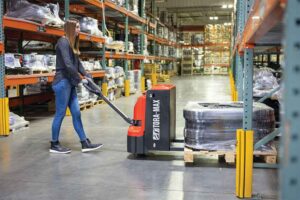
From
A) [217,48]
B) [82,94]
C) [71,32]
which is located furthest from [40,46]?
[217,48]

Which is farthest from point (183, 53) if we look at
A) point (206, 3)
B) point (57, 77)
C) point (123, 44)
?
point (57, 77)

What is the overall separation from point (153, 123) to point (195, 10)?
1249 inches

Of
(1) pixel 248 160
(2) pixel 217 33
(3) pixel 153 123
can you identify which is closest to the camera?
(1) pixel 248 160

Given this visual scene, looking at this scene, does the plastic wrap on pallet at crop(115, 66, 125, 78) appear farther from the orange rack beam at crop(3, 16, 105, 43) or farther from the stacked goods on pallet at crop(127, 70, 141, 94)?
the orange rack beam at crop(3, 16, 105, 43)

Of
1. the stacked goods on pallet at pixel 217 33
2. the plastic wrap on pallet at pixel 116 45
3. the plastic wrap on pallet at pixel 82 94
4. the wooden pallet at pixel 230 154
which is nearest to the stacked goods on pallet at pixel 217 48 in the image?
the stacked goods on pallet at pixel 217 33

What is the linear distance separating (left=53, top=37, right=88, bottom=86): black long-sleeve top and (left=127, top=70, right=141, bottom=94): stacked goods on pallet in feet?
29.8

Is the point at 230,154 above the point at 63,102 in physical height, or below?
below

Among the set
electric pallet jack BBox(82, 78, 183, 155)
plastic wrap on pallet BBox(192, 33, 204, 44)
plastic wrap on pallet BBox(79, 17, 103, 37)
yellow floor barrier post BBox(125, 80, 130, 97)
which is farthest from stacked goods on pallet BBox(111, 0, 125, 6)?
plastic wrap on pallet BBox(192, 33, 204, 44)

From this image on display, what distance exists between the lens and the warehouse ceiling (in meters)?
30.7

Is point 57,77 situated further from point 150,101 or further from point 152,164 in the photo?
point 152,164

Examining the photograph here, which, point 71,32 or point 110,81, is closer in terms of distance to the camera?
point 71,32

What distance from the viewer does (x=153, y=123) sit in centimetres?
489

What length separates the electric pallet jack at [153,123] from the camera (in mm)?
4832

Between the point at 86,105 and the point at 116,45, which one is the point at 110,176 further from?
the point at 116,45
